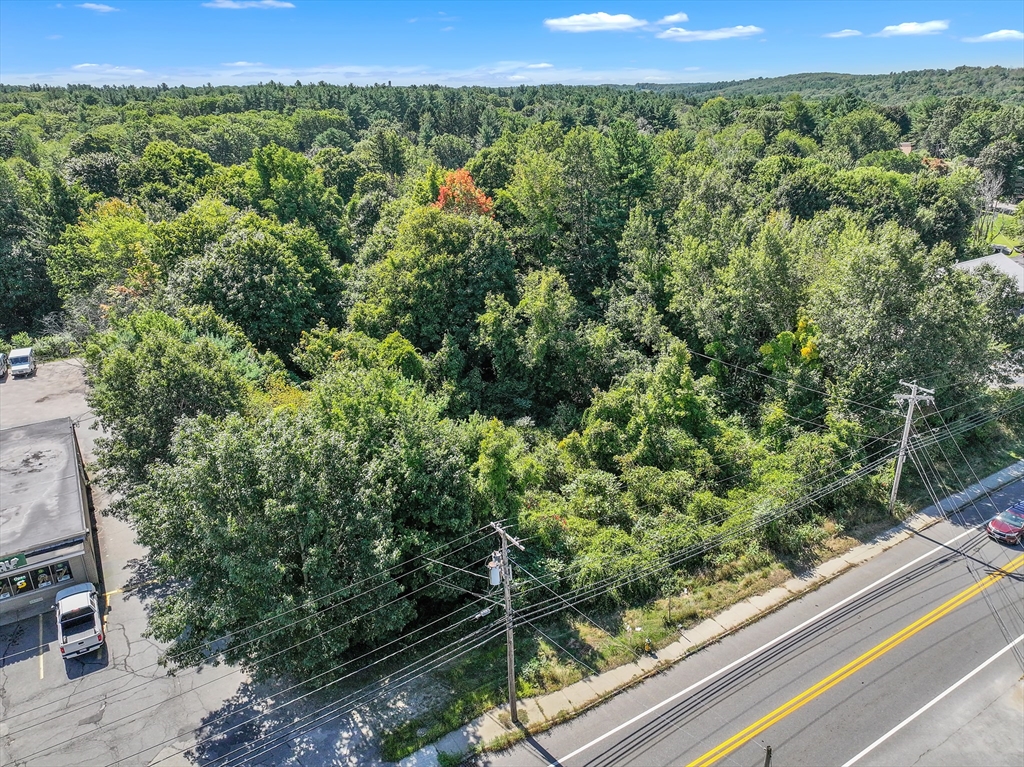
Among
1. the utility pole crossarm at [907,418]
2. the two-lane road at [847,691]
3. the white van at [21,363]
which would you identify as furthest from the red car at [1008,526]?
the white van at [21,363]

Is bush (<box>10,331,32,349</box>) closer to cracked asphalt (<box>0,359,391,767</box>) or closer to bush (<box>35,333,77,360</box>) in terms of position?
bush (<box>35,333,77,360</box>)

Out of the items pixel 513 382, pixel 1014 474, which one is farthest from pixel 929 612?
pixel 513 382

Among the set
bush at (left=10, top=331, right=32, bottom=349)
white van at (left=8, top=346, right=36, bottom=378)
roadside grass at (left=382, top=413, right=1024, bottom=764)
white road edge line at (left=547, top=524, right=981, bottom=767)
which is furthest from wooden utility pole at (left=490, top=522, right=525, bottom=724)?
bush at (left=10, top=331, right=32, bottom=349)

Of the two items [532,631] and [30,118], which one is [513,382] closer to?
[532,631]

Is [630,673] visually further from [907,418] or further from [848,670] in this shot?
[907,418]

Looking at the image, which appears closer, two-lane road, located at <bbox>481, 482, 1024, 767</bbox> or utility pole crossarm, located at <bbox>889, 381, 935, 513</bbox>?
two-lane road, located at <bbox>481, 482, 1024, 767</bbox>
